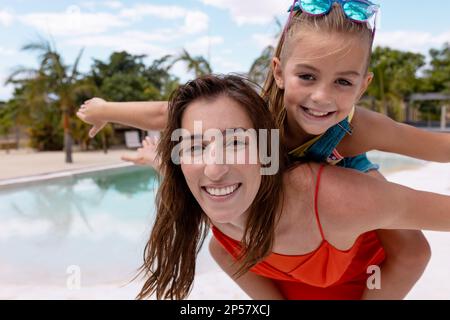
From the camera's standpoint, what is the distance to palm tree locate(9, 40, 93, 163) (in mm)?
12625

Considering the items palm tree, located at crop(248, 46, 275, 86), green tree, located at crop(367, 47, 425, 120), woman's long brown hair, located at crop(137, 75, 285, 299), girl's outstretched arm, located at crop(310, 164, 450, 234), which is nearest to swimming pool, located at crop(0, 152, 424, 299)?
woman's long brown hair, located at crop(137, 75, 285, 299)

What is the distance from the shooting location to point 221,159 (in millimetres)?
1122

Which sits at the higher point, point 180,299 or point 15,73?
point 15,73

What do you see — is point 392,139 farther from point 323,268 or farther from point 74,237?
point 74,237

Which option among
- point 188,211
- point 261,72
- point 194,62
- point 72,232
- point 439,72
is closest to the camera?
point 188,211

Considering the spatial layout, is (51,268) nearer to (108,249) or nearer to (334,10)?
(108,249)

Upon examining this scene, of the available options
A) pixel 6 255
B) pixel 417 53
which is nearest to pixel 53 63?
pixel 6 255

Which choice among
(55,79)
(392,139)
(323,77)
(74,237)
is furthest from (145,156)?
(55,79)

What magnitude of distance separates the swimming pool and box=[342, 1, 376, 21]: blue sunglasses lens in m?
0.96

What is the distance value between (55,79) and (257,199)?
13.1 meters

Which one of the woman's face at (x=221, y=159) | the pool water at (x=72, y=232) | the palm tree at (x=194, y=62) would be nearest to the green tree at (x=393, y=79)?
the palm tree at (x=194, y=62)

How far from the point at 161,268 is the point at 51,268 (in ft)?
11.8

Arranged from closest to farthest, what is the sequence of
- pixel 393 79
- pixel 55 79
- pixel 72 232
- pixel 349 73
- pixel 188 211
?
pixel 349 73 < pixel 188 211 < pixel 72 232 < pixel 55 79 < pixel 393 79

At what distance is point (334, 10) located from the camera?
4.25 feet
